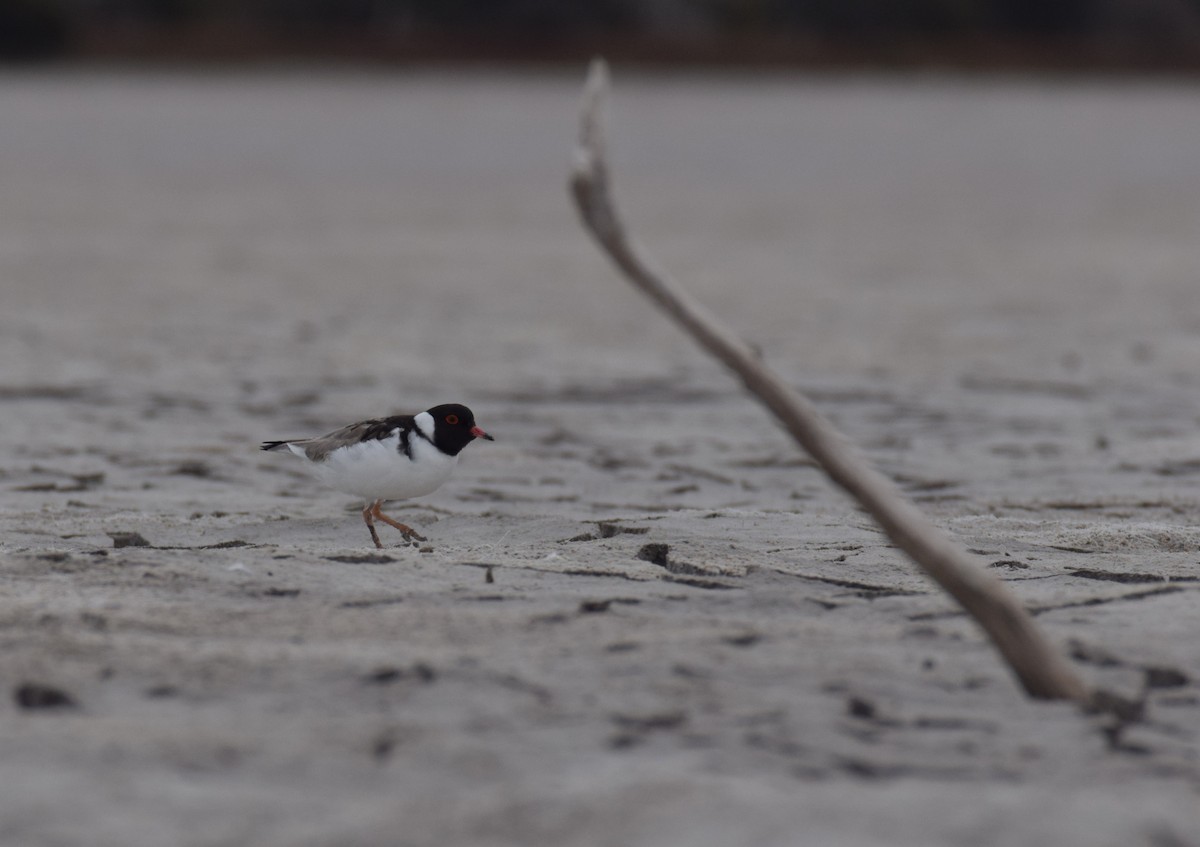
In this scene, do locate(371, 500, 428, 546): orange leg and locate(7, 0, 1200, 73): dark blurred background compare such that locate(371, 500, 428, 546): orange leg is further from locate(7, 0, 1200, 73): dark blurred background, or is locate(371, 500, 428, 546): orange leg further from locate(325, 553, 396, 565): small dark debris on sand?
locate(7, 0, 1200, 73): dark blurred background

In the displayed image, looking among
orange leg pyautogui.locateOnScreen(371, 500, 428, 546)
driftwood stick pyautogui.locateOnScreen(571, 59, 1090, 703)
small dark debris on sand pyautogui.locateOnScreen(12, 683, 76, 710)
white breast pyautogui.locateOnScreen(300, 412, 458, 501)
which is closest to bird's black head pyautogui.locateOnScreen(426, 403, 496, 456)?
white breast pyautogui.locateOnScreen(300, 412, 458, 501)

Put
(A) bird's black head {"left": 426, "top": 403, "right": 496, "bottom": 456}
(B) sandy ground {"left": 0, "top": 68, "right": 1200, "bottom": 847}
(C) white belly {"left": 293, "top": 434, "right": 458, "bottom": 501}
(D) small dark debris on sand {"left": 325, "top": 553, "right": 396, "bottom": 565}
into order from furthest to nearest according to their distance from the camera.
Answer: (A) bird's black head {"left": 426, "top": 403, "right": 496, "bottom": 456} → (C) white belly {"left": 293, "top": 434, "right": 458, "bottom": 501} → (D) small dark debris on sand {"left": 325, "top": 553, "right": 396, "bottom": 565} → (B) sandy ground {"left": 0, "top": 68, "right": 1200, "bottom": 847}

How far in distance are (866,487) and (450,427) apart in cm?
165

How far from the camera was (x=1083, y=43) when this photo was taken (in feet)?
150

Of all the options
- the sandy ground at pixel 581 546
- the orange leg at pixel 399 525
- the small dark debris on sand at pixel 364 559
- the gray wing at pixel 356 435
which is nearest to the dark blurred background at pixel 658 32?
the sandy ground at pixel 581 546

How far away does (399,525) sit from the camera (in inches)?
182

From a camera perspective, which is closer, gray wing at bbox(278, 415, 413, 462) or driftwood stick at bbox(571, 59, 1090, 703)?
driftwood stick at bbox(571, 59, 1090, 703)

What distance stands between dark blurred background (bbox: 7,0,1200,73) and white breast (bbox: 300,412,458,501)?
37.5m

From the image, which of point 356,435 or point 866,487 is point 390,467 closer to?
Result: point 356,435

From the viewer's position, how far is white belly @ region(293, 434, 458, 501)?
14.6 ft

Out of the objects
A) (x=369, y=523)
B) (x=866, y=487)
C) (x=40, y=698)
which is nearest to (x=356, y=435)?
(x=369, y=523)

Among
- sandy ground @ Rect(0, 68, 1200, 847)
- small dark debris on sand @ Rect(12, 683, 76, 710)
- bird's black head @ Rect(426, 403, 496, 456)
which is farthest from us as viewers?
bird's black head @ Rect(426, 403, 496, 456)

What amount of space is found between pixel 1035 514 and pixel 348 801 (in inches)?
118

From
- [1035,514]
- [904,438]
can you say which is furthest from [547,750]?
[904,438]
